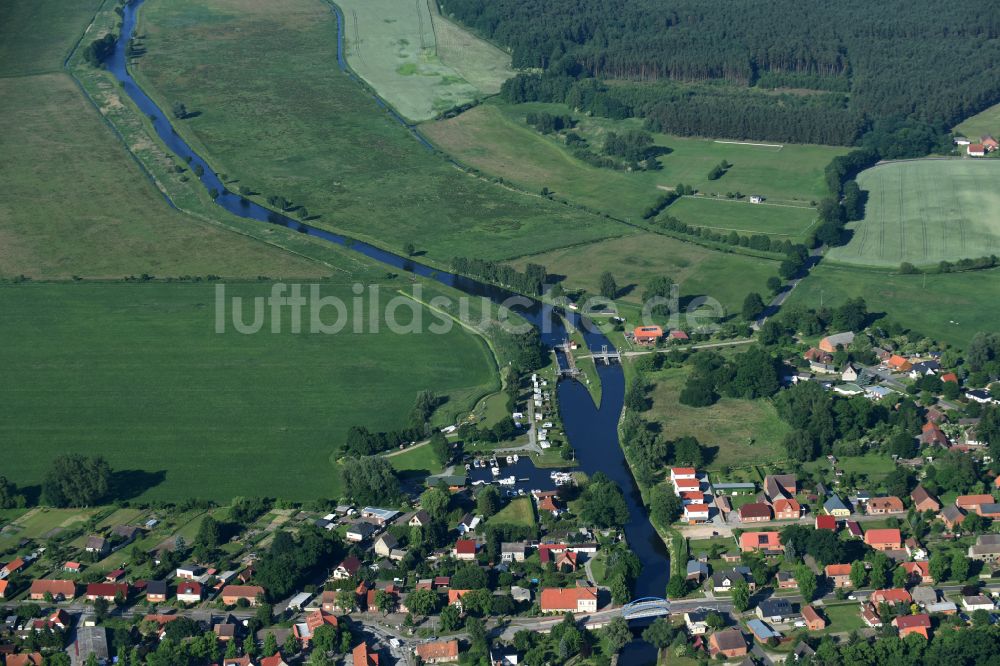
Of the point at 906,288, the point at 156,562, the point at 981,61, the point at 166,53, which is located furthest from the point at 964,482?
the point at 166,53

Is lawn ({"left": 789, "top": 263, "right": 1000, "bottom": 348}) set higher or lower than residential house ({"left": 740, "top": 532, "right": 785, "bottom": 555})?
higher

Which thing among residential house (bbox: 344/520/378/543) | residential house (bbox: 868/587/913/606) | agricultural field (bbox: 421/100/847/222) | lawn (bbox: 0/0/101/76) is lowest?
residential house (bbox: 344/520/378/543)

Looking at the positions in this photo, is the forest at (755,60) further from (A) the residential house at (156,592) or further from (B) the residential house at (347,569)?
(A) the residential house at (156,592)

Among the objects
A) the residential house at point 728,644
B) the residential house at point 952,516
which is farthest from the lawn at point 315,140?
the residential house at point 728,644

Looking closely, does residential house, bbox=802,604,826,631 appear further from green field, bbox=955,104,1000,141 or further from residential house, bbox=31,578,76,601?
green field, bbox=955,104,1000,141

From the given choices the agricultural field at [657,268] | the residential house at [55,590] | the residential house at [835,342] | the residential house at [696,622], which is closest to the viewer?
the residential house at [696,622]

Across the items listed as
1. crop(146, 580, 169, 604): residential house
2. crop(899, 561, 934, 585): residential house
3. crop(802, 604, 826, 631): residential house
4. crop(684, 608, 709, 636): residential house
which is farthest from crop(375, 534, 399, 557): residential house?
crop(899, 561, 934, 585): residential house
